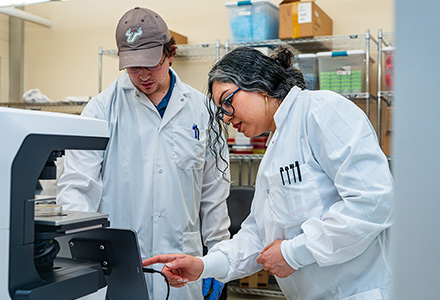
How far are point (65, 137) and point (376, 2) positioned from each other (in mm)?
3374

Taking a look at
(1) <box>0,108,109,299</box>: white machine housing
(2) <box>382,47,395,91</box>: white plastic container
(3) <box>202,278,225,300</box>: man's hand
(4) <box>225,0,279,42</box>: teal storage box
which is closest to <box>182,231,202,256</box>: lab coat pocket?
(3) <box>202,278,225,300</box>: man's hand

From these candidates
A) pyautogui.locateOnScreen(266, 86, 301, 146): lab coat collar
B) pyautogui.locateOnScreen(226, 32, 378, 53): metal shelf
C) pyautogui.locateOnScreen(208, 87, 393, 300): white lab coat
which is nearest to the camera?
pyautogui.locateOnScreen(208, 87, 393, 300): white lab coat

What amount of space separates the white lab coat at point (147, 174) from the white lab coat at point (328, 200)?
49 cm

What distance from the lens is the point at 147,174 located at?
1842mm

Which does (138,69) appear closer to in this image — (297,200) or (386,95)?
(297,200)

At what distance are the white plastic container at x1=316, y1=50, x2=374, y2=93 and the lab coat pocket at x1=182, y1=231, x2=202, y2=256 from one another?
1.93 metres

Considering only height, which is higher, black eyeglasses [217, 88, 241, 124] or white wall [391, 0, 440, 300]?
black eyeglasses [217, 88, 241, 124]

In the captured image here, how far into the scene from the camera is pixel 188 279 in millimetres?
1479

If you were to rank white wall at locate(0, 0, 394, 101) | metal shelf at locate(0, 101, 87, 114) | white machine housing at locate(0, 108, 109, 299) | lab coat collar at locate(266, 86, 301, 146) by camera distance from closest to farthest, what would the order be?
white machine housing at locate(0, 108, 109, 299), lab coat collar at locate(266, 86, 301, 146), metal shelf at locate(0, 101, 87, 114), white wall at locate(0, 0, 394, 101)

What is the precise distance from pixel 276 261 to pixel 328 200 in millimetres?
209

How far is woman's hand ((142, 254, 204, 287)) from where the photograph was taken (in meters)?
1.45

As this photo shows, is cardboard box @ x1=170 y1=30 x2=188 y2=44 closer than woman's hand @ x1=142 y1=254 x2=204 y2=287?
No

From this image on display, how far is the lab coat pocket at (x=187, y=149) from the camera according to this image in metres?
1.87

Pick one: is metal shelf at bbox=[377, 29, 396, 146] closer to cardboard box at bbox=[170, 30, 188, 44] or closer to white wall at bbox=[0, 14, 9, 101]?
cardboard box at bbox=[170, 30, 188, 44]
